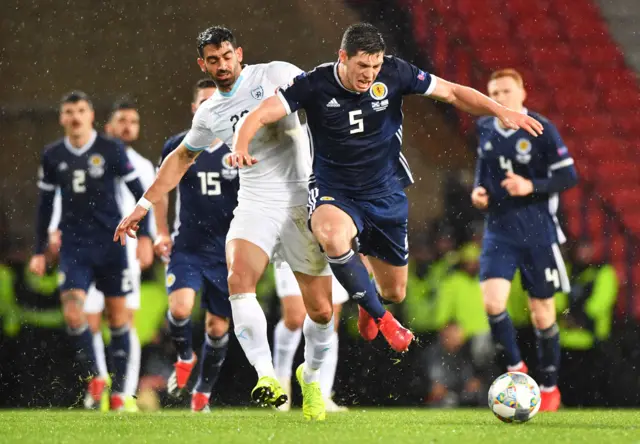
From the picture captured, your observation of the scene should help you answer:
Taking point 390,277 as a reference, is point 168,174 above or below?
above

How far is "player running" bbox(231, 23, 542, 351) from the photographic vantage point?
4.88m

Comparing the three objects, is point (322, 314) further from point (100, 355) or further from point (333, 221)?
point (100, 355)

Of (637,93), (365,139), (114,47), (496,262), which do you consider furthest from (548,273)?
(114,47)

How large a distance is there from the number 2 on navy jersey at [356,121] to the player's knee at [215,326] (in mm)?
2208

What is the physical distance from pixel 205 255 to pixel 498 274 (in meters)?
1.80

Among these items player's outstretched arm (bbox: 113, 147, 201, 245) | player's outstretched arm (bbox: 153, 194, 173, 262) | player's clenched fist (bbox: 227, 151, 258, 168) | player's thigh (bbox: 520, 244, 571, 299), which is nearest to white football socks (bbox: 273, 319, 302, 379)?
player's outstretched arm (bbox: 153, 194, 173, 262)

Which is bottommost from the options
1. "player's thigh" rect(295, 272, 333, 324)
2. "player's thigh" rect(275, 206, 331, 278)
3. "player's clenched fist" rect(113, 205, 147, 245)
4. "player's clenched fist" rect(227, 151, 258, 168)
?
"player's thigh" rect(295, 272, 333, 324)

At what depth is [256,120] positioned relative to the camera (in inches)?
193

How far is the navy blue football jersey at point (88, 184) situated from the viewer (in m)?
7.43

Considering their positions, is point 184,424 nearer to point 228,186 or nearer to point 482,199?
point 228,186

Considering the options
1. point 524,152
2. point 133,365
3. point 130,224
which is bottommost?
point 133,365

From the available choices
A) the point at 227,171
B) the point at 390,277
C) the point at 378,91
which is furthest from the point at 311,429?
the point at 227,171

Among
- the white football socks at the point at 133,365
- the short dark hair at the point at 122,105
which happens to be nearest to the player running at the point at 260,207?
the white football socks at the point at 133,365

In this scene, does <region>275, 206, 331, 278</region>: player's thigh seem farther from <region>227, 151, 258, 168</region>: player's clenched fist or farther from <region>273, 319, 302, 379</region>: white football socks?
<region>273, 319, 302, 379</region>: white football socks
